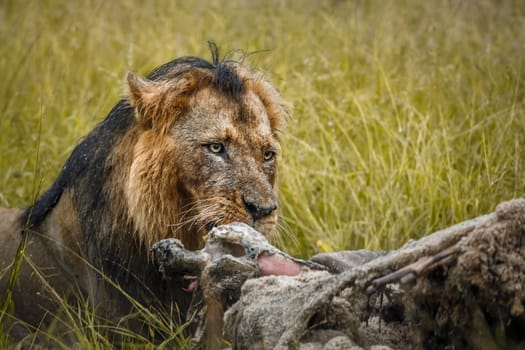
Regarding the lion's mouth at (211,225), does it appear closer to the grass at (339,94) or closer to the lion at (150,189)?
the lion at (150,189)

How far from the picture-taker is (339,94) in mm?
6168

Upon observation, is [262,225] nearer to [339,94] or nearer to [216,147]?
[216,147]

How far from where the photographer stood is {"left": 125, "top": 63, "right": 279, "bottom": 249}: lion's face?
3697 mm

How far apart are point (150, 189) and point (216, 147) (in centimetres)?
34

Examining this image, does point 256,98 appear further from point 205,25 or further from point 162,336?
point 205,25

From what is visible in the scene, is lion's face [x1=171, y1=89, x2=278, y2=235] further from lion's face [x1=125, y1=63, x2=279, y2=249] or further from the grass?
the grass

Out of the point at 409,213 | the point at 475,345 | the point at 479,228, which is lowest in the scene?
the point at 409,213

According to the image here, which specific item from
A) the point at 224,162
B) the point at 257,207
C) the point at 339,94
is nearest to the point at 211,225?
the point at 257,207

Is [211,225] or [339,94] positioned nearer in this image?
[211,225]

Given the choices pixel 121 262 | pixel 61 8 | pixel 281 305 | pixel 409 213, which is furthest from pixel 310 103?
pixel 61 8

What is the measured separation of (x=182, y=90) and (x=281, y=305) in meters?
1.62

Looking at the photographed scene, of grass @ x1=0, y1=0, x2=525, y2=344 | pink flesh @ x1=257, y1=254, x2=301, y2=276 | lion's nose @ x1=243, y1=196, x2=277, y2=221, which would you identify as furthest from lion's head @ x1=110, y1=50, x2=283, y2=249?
pink flesh @ x1=257, y1=254, x2=301, y2=276

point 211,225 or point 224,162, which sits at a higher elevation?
point 224,162

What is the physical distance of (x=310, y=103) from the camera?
582 cm
